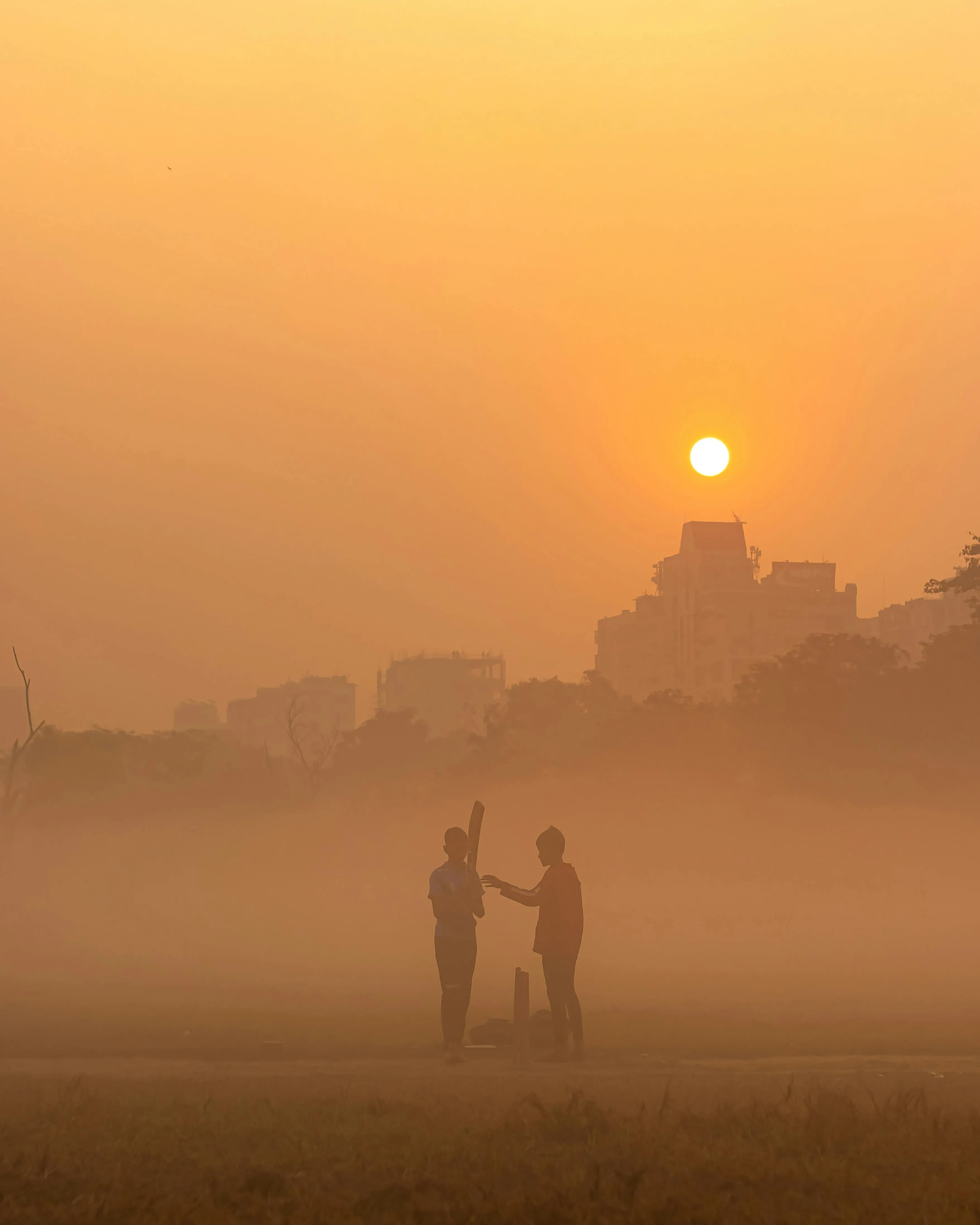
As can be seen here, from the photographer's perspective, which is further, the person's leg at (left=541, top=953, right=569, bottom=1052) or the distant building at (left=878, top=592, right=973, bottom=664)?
the distant building at (left=878, top=592, right=973, bottom=664)

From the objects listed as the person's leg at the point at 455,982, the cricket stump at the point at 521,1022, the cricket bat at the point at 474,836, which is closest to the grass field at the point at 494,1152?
the cricket stump at the point at 521,1022

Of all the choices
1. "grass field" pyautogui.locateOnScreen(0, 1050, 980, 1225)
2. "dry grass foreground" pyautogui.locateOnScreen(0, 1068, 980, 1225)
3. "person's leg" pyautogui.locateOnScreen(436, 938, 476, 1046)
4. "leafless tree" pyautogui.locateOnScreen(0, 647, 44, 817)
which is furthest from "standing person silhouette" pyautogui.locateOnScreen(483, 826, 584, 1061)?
"leafless tree" pyautogui.locateOnScreen(0, 647, 44, 817)

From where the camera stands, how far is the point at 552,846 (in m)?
16.3

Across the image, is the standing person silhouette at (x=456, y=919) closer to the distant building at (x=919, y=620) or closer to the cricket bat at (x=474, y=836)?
the cricket bat at (x=474, y=836)

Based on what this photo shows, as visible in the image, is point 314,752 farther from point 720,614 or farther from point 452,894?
point 720,614

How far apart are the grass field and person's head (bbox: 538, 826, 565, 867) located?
3.39 m

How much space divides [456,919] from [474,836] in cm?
170

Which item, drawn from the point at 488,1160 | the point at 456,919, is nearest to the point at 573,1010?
the point at 456,919

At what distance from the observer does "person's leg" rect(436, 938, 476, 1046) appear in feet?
51.4

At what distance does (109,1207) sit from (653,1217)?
361cm

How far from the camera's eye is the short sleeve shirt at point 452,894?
16016 mm

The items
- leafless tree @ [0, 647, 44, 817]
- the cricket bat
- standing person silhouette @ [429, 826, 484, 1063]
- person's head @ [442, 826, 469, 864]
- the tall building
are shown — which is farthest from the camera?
the tall building

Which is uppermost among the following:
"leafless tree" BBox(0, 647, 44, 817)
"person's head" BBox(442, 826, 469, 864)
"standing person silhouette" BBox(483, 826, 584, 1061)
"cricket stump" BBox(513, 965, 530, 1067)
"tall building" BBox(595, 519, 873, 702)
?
"tall building" BBox(595, 519, 873, 702)

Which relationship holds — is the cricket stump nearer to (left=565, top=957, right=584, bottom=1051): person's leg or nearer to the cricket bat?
(left=565, top=957, right=584, bottom=1051): person's leg
